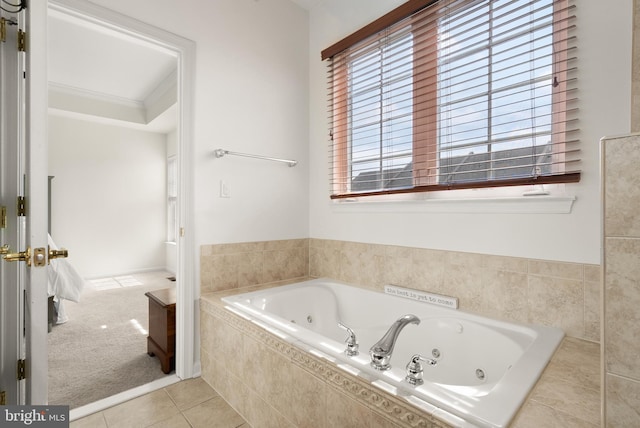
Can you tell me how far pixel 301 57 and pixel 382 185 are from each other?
1.31 m

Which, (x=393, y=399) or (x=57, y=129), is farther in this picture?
(x=57, y=129)

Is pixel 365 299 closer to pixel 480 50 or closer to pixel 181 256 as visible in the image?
pixel 181 256

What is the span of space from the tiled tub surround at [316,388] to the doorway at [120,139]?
0.35 metres

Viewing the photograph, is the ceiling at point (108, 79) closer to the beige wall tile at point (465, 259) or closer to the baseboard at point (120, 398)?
the baseboard at point (120, 398)

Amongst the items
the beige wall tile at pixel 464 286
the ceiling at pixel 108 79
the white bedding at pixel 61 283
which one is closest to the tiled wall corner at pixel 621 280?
the beige wall tile at pixel 464 286

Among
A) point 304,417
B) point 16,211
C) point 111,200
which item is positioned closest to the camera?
point 16,211

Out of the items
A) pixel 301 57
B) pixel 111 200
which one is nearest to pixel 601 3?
pixel 301 57

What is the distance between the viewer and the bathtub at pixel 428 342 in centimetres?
91

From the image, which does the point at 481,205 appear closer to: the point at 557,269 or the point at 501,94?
the point at 557,269

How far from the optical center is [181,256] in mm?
2016

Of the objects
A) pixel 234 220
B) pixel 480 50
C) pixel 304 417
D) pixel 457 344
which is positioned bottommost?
pixel 304 417

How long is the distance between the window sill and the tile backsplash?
0.23m

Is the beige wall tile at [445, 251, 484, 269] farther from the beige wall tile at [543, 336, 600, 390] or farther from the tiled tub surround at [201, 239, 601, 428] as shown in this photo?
the beige wall tile at [543, 336, 600, 390]

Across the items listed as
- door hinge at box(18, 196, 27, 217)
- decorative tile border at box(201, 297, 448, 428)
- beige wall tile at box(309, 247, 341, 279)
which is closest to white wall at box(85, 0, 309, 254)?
beige wall tile at box(309, 247, 341, 279)
